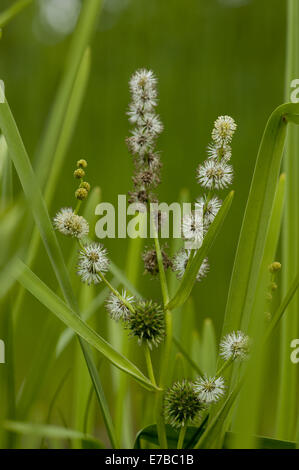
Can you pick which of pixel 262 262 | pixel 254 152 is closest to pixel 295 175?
pixel 262 262

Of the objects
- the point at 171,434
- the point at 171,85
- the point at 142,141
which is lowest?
the point at 171,434

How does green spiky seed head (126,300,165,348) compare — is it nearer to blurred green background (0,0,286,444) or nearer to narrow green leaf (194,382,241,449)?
narrow green leaf (194,382,241,449)

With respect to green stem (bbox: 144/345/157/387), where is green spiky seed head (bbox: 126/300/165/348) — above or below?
above

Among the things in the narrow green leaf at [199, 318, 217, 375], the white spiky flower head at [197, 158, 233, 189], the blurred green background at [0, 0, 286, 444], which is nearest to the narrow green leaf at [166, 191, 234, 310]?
the white spiky flower head at [197, 158, 233, 189]

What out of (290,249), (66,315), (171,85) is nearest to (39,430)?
(66,315)

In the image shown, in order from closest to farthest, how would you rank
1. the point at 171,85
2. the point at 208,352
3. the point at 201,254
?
1. the point at 201,254
2. the point at 208,352
3. the point at 171,85

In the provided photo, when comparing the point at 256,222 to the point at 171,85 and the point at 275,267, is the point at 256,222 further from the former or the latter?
the point at 171,85

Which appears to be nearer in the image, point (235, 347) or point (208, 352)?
point (235, 347)

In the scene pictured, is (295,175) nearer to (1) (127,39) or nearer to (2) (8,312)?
(2) (8,312)
